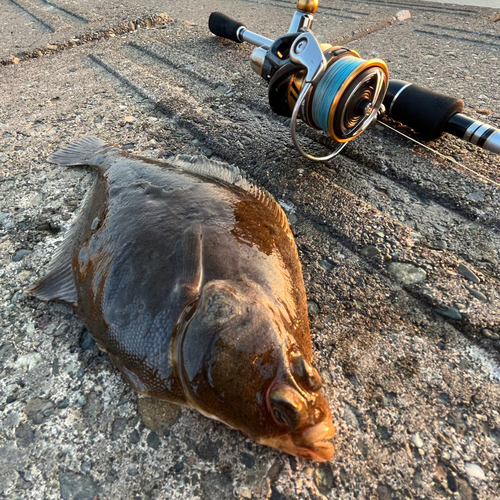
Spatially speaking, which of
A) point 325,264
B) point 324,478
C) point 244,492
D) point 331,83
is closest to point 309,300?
point 325,264

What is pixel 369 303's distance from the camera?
6.46ft

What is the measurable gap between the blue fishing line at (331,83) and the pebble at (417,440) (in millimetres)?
1797

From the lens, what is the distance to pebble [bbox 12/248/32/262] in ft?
7.58

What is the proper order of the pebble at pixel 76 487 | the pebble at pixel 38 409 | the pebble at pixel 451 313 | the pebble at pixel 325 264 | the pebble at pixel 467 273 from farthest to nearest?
the pebble at pixel 325 264, the pebble at pixel 467 273, the pebble at pixel 451 313, the pebble at pixel 38 409, the pebble at pixel 76 487

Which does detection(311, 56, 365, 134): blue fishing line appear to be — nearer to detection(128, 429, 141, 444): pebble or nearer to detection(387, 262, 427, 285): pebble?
detection(387, 262, 427, 285): pebble

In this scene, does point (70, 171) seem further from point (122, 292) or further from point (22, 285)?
point (122, 292)

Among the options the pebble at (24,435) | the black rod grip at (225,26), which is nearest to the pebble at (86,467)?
the pebble at (24,435)

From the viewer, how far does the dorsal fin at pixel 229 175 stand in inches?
87.9

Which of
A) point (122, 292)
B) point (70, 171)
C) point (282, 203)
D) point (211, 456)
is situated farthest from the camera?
point (70, 171)

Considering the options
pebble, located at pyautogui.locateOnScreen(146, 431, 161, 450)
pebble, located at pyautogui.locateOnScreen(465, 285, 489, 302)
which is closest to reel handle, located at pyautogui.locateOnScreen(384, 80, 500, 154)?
pebble, located at pyautogui.locateOnScreen(465, 285, 489, 302)

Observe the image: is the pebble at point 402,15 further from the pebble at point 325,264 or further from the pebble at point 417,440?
the pebble at point 417,440

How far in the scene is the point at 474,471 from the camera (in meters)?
1.43

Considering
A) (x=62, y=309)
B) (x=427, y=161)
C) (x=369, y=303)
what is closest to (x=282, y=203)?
(x=369, y=303)

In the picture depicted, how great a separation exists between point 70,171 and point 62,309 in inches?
51.3
